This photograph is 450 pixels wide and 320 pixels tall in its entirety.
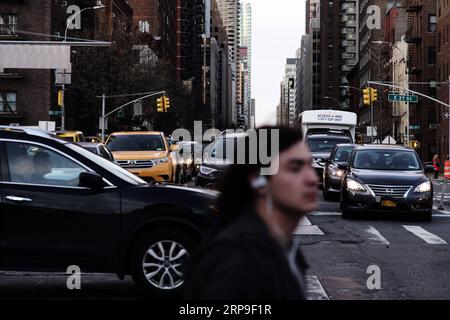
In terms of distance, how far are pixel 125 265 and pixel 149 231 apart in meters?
0.42

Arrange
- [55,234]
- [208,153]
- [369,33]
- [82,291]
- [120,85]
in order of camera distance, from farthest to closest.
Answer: [369,33] → [120,85] → [208,153] → [82,291] → [55,234]

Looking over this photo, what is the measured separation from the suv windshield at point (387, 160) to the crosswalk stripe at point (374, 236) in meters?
3.03

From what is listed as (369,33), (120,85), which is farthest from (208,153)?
(369,33)

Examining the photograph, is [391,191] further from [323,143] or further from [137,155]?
[323,143]

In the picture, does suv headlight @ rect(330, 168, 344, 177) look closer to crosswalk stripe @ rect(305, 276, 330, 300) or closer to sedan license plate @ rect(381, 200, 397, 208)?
sedan license plate @ rect(381, 200, 397, 208)

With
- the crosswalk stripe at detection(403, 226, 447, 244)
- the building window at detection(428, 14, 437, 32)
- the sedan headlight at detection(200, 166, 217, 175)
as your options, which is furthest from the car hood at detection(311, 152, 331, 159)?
the building window at detection(428, 14, 437, 32)

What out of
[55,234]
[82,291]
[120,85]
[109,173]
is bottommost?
[82,291]

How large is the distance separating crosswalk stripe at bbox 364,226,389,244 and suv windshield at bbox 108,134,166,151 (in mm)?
10152

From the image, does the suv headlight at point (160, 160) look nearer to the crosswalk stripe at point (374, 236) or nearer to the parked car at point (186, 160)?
the parked car at point (186, 160)

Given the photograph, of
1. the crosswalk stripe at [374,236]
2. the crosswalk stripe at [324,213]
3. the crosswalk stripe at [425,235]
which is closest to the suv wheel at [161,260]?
the crosswalk stripe at [374,236]
